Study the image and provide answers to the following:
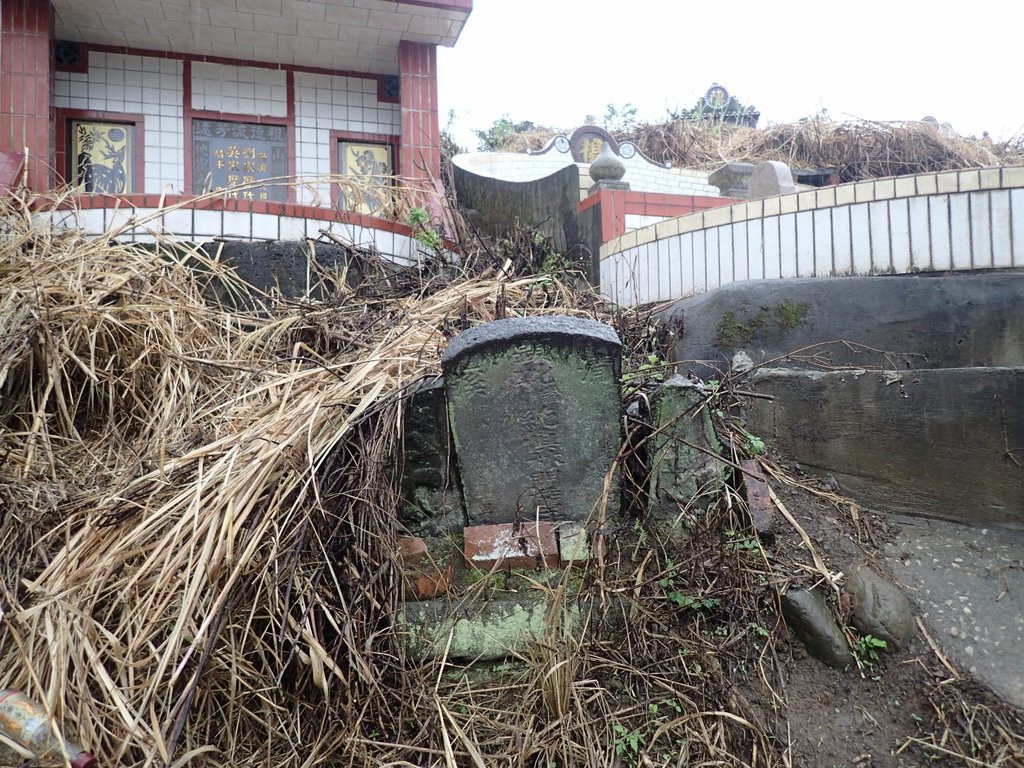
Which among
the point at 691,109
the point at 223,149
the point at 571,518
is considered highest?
the point at 691,109

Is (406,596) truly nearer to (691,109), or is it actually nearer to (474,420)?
(474,420)

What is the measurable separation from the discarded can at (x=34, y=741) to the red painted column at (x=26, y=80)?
5.51 m

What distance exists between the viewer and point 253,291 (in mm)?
5223

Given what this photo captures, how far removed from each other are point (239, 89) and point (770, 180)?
212 inches

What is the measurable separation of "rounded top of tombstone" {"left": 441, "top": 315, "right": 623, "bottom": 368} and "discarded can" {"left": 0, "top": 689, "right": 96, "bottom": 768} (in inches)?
60.5

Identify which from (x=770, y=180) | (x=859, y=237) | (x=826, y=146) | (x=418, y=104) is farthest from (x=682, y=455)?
(x=826, y=146)

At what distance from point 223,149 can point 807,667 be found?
725 cm

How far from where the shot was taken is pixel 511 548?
8.27 feet

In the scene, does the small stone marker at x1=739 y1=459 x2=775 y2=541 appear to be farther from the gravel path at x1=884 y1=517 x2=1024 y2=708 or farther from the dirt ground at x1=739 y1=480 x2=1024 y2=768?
the gravel path at x1=884 y1=517 x2=1024 y2=708

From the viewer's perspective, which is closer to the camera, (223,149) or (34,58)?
(34,58)

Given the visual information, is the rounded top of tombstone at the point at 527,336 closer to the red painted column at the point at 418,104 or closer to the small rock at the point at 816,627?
the small rock at the point at 816,627

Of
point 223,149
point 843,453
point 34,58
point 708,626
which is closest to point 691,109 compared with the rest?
point 223,149

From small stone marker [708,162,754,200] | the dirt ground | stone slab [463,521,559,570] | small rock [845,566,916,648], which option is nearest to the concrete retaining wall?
small rock [845,566,916,648]

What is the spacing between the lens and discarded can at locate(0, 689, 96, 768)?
189cm
